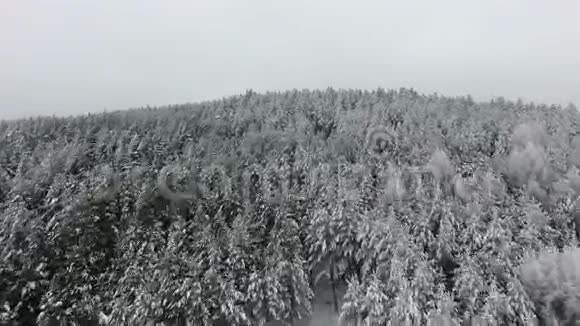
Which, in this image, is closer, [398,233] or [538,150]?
[398,233]

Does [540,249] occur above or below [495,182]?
below

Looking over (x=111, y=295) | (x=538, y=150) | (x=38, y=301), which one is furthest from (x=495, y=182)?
(x=38, y=301)

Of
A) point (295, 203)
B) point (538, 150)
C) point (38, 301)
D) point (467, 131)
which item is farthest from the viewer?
point (467, 131)

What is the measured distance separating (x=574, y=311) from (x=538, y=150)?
20.9 metres

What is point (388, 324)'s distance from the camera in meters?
30.6

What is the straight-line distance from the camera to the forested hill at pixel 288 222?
1248 inches

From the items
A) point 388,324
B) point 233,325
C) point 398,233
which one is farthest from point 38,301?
point 398,233

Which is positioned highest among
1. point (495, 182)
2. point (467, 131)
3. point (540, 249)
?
point (467, 131)

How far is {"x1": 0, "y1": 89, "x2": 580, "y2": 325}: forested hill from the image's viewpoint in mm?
31703

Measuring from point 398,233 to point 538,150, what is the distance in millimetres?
20860

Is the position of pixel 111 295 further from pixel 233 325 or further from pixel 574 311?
pixel 574 311

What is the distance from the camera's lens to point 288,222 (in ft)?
124

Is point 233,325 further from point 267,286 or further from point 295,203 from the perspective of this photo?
point 295,203

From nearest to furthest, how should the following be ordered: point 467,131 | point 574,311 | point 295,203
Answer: point 574,311, point 295,203, point 467,131
